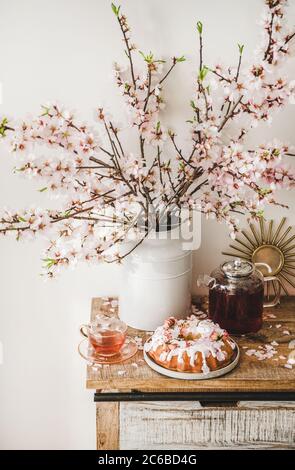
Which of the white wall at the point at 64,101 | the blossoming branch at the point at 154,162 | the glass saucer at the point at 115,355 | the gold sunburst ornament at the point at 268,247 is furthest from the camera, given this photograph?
the gold sunburst ornament at the point at 268,247

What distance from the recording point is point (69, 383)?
7.38 feet

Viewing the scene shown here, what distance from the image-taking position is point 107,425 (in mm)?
1651

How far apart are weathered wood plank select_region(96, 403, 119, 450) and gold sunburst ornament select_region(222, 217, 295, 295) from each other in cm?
73

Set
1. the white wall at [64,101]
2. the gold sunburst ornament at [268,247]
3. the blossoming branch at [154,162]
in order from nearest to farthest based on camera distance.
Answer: the blossoming branch at [154,162] → the white wall at [64,101] → the gold sunburst ornament at [268,247]

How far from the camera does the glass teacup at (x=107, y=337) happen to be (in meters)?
1.74

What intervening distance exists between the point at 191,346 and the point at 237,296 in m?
0.24

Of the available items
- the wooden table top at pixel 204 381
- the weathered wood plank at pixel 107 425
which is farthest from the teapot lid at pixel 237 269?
the weathered wood plank at pixel 107 425

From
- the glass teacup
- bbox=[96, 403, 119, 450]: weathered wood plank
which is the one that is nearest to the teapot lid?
the glass teacup

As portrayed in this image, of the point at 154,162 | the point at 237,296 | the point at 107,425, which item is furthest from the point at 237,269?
the point at 107,425

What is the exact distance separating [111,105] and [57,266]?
1.91ft

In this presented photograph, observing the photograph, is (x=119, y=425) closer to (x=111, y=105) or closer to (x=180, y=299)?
(x=180, y=299)

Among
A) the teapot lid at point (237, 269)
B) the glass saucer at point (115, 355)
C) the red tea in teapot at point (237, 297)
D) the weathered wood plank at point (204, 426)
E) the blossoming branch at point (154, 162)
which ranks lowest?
the weathered wood plank at point (204, 426)

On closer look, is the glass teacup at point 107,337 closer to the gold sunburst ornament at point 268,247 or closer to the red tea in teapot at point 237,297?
the red tea in teapot at point 237,297

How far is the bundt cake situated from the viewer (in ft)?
5.33
